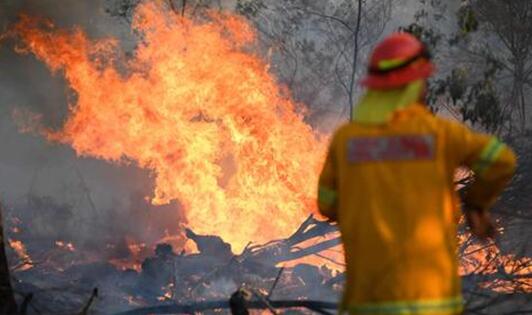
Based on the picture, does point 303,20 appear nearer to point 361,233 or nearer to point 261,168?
point 261,168

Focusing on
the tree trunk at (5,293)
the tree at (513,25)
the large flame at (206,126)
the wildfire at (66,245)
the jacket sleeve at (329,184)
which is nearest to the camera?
the jacket sleeve at (329,184)

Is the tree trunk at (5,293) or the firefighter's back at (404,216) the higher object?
the tree trunk at (5,293)

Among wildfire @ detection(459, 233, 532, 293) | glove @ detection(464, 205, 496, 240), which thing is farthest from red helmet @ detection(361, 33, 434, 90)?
wildfire @ detection(459, 233, 532, 293)

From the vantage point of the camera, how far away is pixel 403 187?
2762mm

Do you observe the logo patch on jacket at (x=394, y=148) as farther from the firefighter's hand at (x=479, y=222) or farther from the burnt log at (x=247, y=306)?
the burnt log at (x=247, y=306)

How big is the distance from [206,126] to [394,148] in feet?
25.1

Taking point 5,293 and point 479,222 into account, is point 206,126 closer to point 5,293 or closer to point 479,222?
point 5,293

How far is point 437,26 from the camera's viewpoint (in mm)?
16594

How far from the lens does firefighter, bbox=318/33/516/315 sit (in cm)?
275

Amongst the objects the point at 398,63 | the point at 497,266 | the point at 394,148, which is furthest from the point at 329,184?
the point at 497,266

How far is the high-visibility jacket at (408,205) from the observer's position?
Answer: 2.75 m

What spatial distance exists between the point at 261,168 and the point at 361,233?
714 centimetres

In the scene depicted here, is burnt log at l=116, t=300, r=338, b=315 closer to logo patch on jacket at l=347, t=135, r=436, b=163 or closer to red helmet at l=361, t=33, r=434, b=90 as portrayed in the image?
logo patch on jacket at l=347, t=135, r=436, b=163

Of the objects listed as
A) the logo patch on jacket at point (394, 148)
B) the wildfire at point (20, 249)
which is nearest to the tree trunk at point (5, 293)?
the logo patch on jacket at point (394, 148)
